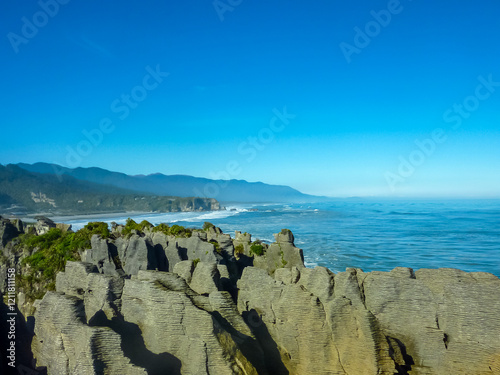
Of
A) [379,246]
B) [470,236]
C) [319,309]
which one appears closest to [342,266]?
[379,246]

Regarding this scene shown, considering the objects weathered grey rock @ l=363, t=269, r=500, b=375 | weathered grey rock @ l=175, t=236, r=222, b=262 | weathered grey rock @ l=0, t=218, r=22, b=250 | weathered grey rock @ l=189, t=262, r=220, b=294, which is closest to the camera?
weathered grey rock @ l=363, t=269, r=500, b=375

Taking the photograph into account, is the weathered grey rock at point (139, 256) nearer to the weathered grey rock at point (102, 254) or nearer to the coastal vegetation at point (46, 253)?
the weathered grey rock at point (102, 254)

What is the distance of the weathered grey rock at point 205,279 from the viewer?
15.0m

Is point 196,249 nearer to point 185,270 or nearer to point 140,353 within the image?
point 185,270

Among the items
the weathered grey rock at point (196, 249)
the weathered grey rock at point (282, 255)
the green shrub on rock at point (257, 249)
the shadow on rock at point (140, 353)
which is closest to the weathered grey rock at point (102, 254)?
the weathered grey rock at point (196, 249)

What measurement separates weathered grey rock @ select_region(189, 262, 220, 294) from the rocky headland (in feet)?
0.21

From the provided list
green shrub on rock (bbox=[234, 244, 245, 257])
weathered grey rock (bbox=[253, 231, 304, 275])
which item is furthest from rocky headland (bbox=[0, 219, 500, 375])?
green shrub on rock (bbox=[234, 244, 245, 257])

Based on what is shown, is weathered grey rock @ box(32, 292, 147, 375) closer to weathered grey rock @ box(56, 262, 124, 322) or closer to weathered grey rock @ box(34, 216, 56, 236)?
weathered grey rock @ box(56, 262, 124, 322)

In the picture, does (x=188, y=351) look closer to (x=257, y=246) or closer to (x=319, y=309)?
(x=319, y=309)

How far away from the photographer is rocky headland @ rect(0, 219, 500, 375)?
32.6 ft

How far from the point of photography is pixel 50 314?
35.1 feet

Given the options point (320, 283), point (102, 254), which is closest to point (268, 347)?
point (320, 283)

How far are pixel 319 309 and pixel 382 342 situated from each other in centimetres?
221

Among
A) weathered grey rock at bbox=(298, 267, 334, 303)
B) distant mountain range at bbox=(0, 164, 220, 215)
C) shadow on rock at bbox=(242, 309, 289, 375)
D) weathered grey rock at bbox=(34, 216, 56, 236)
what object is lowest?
shadow on rock at bbox=(242, 309, 289, 375)
